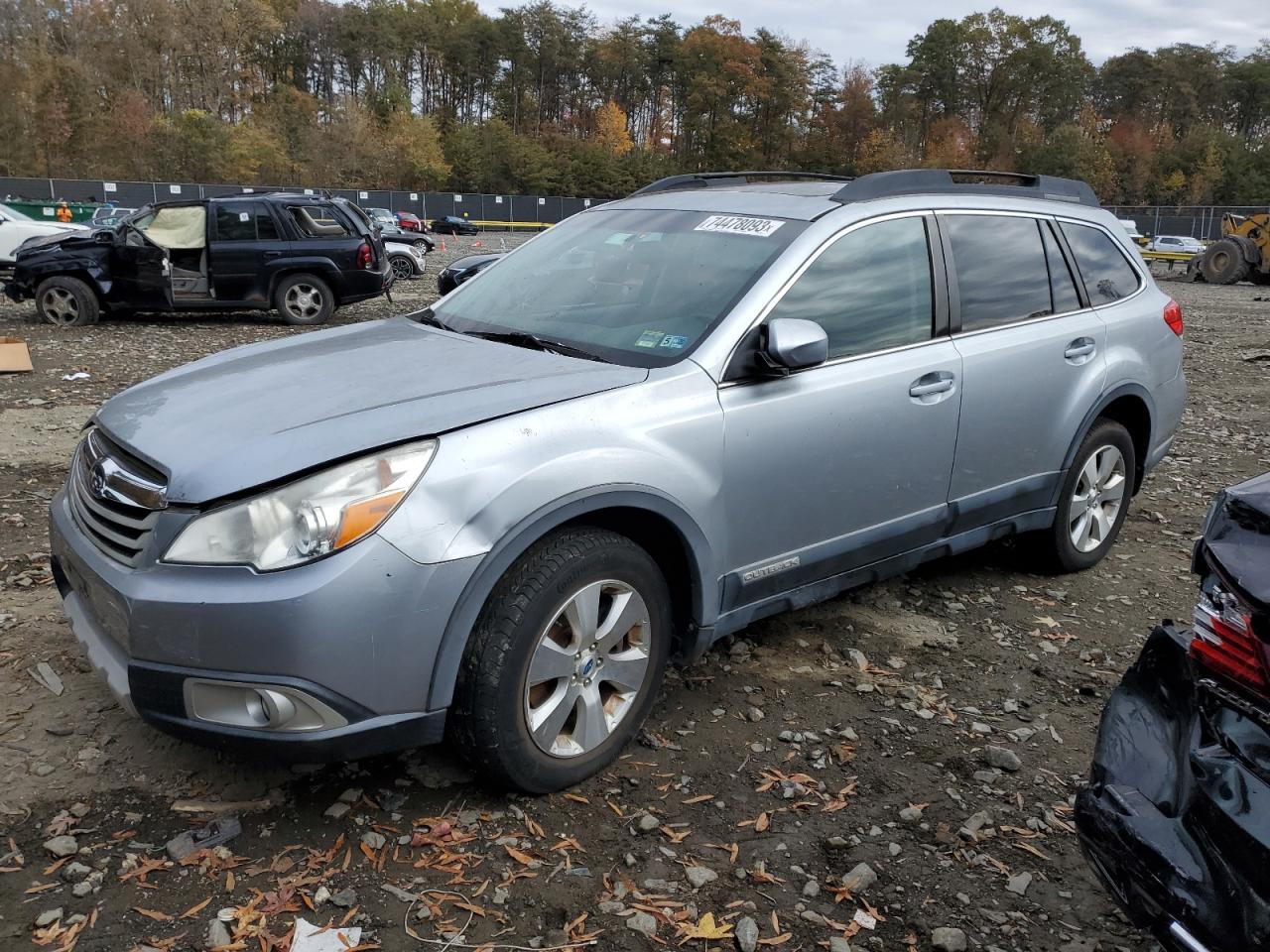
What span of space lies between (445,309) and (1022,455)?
8.02ft

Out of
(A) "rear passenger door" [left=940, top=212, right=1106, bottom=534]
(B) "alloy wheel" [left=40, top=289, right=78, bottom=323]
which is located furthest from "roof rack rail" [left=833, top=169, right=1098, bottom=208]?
(B) "alloy wheel" [left=40, top=289, right=78, bottom=323]

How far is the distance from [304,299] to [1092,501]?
10.9 metres

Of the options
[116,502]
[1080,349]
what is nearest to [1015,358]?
[1080,349]

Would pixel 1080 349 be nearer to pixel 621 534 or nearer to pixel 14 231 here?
pixel 621 534

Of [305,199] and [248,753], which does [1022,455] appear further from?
[305,199]

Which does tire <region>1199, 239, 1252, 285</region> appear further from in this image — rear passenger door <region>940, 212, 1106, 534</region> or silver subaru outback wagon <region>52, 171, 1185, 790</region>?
rear passenger door <region>940, 212, 1106, 534</region>

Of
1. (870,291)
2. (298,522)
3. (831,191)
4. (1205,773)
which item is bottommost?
(1205,773)

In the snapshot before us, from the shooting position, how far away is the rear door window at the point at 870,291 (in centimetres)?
342

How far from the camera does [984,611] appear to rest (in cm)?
445

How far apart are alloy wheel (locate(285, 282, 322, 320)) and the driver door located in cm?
144

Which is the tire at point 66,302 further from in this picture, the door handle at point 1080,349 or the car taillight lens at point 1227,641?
the car taillight lens at point 1227,641

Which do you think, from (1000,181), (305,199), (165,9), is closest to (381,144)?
(165,9)

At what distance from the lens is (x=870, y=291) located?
143 inches

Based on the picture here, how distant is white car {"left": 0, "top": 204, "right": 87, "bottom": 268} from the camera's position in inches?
641
